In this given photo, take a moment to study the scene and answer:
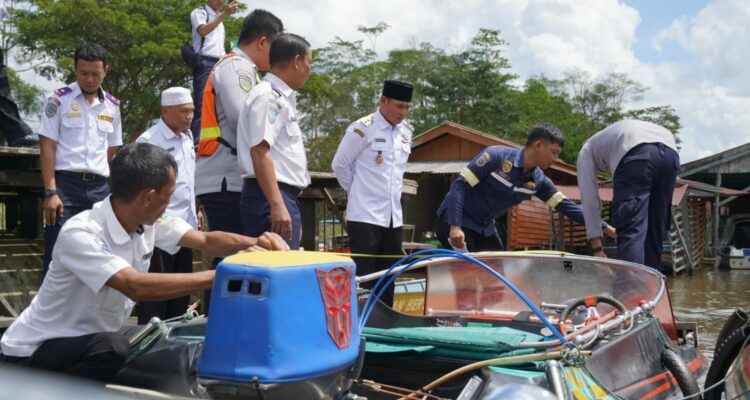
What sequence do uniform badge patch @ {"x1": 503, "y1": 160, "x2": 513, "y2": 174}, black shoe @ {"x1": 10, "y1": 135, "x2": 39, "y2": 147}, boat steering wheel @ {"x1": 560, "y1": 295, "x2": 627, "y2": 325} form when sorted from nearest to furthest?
1. boat steering wheel @ {"x1": 560, "y1": 295, "x2": 627, "y2": 325}
2. uniform badge patch @ {"x1": 503, "y1": 160, "x2": 513, "y2": 174}
3. black shoe @ {"x1": 10, "y1": 135, "x2": 39, "y2": 147}

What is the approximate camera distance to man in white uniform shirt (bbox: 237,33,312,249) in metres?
3.79

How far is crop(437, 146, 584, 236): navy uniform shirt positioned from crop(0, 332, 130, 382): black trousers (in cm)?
347

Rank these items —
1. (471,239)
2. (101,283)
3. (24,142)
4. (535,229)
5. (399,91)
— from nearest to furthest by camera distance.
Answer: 1. (101,283)
2. (399,91)
3. (471,239)
4. (24,142)
5. (535,229)

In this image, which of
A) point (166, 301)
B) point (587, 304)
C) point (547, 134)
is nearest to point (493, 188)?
point (547, 134)

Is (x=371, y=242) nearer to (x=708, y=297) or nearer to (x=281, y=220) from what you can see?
(x=281, y=220)

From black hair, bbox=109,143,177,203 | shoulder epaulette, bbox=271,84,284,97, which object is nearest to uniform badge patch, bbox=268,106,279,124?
shoulder epaulette, bbox=271,84,284,97

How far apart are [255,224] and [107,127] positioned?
1760 mm

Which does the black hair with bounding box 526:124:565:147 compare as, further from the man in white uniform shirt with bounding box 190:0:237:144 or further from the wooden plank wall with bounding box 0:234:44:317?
the wooden plank wall with bounding box 0:234:44:317

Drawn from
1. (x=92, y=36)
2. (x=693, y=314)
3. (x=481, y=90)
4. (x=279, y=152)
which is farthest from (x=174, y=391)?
(x=481, y=90)

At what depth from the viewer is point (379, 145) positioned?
Answer: 545 centimetres

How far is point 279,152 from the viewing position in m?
4.12

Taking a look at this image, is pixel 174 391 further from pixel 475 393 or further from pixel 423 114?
pixel 423 114

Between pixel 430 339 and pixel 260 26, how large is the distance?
7.97 feet

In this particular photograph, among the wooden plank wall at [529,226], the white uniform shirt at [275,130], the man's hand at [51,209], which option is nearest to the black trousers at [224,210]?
the white uniform shirt at [275,130]
